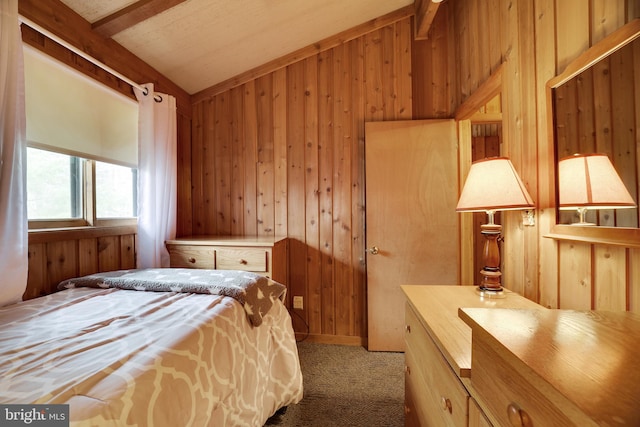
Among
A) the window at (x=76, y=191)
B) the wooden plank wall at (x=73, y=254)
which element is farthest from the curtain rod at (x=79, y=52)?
the wooden plank wall at (x=73, y=254)

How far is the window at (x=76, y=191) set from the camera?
1395 mm

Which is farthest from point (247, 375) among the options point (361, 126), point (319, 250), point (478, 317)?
point (361, 126)

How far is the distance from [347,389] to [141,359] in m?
1.36

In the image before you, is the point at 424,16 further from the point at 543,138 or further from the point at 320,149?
the point at 543,138

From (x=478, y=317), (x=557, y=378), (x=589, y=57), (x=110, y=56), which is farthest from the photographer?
(x=110, y=56)

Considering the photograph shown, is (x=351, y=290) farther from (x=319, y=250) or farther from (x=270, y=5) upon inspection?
(x=270, y=5)

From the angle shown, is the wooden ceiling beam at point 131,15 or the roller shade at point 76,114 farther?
the wooden ceiling beam at point 131,15

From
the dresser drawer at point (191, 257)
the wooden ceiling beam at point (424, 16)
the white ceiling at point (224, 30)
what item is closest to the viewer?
the white ceiling at point (224, 30)

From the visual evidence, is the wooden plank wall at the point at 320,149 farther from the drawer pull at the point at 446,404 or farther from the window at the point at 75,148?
the drawer pull at the point at 446,404

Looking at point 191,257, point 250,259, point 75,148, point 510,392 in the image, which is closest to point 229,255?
point 250,259

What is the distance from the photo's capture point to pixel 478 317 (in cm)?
55

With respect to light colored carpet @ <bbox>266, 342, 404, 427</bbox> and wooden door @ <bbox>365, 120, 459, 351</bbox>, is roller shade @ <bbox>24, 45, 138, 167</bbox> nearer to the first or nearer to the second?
wooden door @ <bbox>365, 120, 459, 351</bbox>

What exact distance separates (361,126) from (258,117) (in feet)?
3.16

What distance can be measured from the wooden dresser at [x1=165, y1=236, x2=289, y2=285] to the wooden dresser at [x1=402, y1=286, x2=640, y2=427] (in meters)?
1.28
